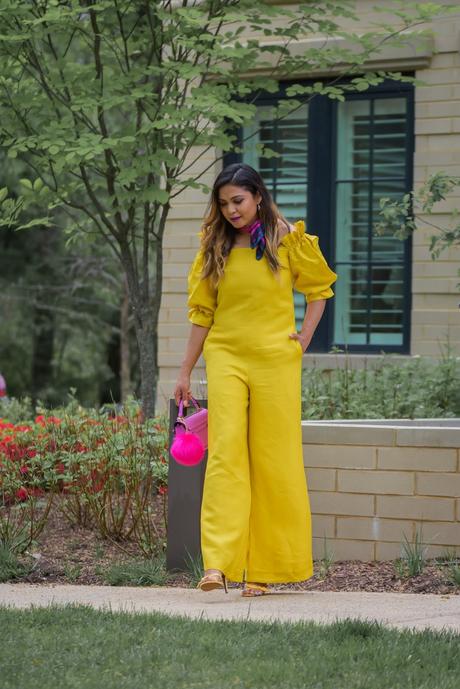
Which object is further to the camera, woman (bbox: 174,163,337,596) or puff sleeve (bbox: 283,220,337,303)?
puff sleeve (bbox: 283,220,337,303)

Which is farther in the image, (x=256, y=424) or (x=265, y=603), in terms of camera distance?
(x=256, y=424)

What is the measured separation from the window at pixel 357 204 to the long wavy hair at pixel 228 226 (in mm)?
5072

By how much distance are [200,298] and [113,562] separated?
1.65 metres

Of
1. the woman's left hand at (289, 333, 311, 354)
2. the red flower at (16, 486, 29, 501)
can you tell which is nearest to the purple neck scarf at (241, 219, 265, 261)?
the woman's left hand at (289, 333, 311, 354)

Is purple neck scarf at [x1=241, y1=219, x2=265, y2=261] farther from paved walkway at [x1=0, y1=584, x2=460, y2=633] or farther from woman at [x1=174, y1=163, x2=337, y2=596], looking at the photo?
paved walkway at [x1=0, y1=584, x2=460, y2=633]

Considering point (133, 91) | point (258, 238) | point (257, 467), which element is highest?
point (133, 91)

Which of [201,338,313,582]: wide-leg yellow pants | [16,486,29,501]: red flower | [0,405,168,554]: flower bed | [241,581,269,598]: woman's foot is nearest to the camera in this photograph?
[201,338,313,582]: wide-leg yellow pants

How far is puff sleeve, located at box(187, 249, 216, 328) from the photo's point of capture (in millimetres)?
5445

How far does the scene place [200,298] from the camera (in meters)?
5.45

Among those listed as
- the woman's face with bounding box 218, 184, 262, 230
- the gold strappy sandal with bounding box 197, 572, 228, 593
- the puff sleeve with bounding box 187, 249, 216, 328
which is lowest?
the gold strappy sandal with bounding box 197, 572, 228, 593

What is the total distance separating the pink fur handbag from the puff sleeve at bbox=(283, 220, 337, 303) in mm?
739

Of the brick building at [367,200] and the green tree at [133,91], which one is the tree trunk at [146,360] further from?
the brick building at [367,200]

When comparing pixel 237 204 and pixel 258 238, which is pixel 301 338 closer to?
pixel 258 238

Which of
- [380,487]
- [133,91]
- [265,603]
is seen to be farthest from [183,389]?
[133,91]
